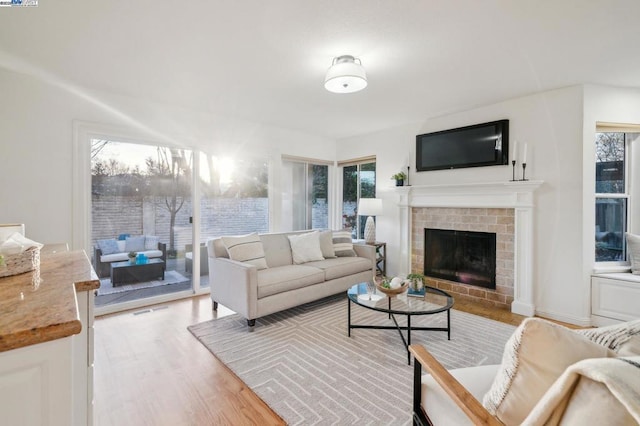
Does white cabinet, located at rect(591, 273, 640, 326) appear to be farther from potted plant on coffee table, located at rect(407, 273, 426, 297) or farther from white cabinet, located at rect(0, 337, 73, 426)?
white cabinet, located at rect(0, 337, 73, 426)

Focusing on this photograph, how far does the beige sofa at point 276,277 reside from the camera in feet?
9.59

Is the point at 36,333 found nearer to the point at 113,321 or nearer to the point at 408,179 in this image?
the point at 113,321

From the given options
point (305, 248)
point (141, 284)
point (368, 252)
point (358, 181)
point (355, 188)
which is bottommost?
point (141, 284)

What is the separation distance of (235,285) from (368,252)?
199 centimetres

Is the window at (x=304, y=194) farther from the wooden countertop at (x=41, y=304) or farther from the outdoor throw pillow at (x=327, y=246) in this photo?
the wooden countertop at (x=41, y=304)

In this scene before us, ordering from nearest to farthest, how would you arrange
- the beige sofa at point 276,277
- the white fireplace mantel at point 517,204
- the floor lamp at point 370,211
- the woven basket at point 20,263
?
the woven basket at point 20,263, the beige sofa at point 276,277, the white fireplace mantel at point 517,204, the floor lamp at point 370,211

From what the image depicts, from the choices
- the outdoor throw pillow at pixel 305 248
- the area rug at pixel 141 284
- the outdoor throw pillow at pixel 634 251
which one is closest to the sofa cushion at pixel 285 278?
the outdoor throw pillow at pixel 305 248

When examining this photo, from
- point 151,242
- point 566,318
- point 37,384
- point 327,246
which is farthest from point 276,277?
point 566,318

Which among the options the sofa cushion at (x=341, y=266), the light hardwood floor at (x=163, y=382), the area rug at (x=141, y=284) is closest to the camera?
the light hardwood floor at (x=163, y=382)

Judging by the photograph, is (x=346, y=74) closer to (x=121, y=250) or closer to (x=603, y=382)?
(x=603, y=382)

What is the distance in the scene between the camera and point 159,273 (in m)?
3.82

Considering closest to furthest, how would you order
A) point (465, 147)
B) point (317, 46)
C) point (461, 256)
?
point (317, 46) < point (465, 147) < point (461, 256)

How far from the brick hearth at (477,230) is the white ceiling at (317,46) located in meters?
1.43

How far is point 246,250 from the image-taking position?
132 inches
